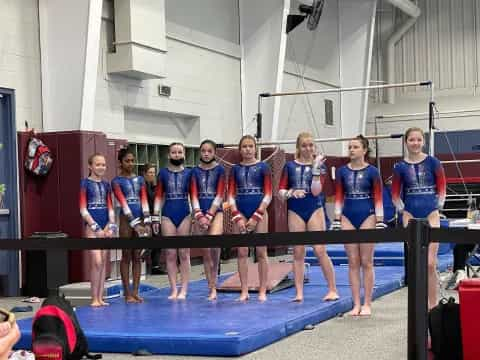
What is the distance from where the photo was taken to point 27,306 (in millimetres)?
8047

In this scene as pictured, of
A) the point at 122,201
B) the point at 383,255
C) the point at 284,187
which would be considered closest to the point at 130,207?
the point at 122,201

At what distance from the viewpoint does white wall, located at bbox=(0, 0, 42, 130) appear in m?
9.34

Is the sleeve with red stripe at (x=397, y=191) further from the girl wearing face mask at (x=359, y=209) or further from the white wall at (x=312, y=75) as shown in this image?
the white wall at (x=312, y=75)

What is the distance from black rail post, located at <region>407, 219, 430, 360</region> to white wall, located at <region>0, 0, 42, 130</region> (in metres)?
7.00

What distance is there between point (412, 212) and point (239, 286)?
2351 millimetres

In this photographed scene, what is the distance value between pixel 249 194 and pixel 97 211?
4.77ft

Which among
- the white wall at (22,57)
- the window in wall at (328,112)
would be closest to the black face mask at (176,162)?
the white wall at (22,57)

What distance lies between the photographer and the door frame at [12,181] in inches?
364

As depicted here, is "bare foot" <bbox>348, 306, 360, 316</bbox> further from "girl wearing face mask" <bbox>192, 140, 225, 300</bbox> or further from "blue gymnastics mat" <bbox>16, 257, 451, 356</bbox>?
"girl wearing face mask" <bbox>192, 140, 225, 300</bbox>

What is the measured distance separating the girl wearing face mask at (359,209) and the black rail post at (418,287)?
3.04m

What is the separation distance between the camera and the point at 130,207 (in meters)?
7.26

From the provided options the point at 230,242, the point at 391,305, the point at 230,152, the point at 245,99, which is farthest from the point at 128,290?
the point at 245,99

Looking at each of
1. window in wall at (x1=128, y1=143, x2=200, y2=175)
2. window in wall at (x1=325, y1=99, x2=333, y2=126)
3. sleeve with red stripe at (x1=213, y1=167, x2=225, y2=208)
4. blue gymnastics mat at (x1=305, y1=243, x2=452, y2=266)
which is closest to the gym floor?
sleeve with red stripe at (x1=213, y1=167, x2=225, y2=208)

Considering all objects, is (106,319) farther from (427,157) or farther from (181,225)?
(427,157)
